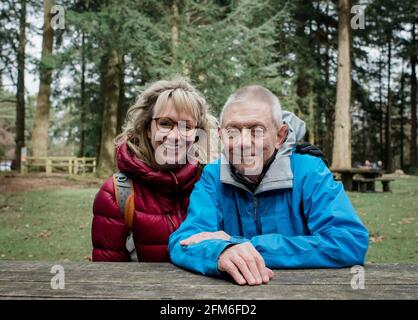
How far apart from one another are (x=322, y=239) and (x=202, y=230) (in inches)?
22.0

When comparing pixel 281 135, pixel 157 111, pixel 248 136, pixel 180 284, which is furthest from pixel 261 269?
pixel 157 111

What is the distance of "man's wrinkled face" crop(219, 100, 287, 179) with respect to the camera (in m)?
2.10

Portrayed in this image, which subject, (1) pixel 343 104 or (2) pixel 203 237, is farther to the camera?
(1) pixel 343 104

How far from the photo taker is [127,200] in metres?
2.41

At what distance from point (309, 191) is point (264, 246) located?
417 millimetres

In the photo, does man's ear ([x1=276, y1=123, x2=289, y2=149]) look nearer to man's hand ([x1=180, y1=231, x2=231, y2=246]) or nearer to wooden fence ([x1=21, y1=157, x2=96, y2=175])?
man's hand ([x1=180, y1=231, x2=231, y2=246])

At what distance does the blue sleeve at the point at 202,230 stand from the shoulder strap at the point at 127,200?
397 mm

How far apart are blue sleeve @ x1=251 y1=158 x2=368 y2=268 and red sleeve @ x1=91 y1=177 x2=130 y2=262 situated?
88cm

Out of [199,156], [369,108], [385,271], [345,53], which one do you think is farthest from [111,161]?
[369,108]

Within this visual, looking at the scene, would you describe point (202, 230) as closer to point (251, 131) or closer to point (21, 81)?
point (251, 131)

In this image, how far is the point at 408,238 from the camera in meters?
7.25

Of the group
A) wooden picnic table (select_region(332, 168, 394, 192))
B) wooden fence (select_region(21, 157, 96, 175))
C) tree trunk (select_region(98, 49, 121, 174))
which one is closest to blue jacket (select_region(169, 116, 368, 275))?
wooden picnic table (select_region(332, 168, 394, 192))

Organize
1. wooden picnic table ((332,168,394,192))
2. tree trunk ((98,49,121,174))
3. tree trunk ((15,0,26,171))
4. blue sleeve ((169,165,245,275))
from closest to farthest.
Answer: blue sleeve ((169,165,245,275))
wooden picnic table ((332,168,394,192))
tree trunk ((98,49,121,174))
tree trunk ((15,0,26,171))

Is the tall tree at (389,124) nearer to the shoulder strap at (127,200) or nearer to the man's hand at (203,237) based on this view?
the shoulder strap at (127,200)
